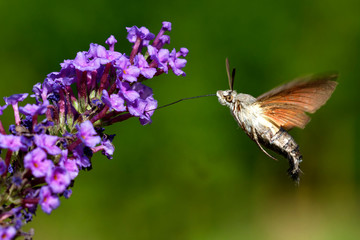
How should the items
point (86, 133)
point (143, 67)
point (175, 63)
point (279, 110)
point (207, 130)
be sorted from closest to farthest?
point (86, 133) → point (143, 67) → point (175, 63) → point (279, 110) → point (207, 130)

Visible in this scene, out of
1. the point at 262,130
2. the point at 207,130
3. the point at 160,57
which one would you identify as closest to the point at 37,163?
the point at 160,57

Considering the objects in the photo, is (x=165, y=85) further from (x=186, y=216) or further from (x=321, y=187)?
(x=321, y=187)

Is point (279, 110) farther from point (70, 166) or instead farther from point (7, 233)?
point (7, 233)

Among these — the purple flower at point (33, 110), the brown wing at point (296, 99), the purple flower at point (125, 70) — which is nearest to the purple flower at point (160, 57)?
the purple flower at point (125, 70)

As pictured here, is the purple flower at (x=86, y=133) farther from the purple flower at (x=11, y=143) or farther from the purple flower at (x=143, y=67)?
the purple flower at (x=143, y=67)

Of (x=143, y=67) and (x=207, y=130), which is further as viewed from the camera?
(x=207, y=130)

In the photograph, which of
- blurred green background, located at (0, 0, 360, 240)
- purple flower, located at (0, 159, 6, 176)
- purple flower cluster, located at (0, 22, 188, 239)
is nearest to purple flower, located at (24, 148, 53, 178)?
purple flower cluster, located at (0, 22, 188, 239)
